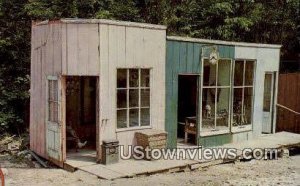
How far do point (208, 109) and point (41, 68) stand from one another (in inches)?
214

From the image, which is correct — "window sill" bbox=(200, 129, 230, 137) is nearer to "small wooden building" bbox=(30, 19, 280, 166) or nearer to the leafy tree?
"small wooden building" bbox=(30, 19, 280, 166)

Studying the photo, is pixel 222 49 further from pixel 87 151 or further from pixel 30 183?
pixel 30 183

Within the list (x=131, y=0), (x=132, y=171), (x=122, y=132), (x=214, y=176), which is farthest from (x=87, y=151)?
(x=131, y=0)

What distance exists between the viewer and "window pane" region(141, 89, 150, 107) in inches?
468

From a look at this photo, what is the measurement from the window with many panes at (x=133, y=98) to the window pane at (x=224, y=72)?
3021 millimetres

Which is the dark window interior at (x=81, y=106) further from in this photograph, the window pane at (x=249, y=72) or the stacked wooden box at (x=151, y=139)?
the window pane at (x=249, y=72)

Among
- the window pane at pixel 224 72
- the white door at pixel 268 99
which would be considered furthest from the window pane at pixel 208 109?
the white door at pixel 268 99

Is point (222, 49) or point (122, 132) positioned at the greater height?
point (222, 49)

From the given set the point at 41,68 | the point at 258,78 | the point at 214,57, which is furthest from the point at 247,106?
the point at 41,68

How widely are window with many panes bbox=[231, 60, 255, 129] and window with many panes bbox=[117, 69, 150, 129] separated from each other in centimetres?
384

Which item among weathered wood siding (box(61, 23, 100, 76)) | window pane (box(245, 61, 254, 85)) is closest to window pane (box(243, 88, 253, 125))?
window pane (box(245, 61, 254, 85))

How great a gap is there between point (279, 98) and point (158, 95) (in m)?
7.82

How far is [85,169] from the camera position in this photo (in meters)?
10.3

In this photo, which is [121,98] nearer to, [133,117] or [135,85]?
[135,85]
